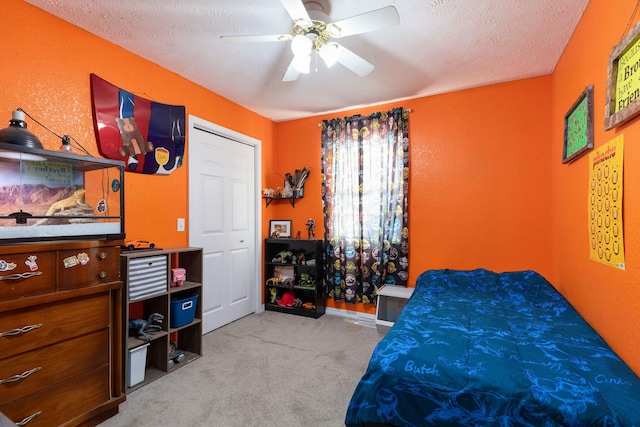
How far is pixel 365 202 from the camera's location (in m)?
3.40

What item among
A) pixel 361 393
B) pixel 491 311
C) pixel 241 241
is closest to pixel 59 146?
pixel 241 241

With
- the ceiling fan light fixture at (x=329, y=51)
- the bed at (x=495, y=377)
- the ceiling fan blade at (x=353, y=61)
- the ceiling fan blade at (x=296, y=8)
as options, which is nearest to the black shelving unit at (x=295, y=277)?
the bed at (x=495, y=377)

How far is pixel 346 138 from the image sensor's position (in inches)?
139

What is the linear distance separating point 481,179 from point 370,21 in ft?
6.67

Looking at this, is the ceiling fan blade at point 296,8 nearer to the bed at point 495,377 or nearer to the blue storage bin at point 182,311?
the bed at point 495,377

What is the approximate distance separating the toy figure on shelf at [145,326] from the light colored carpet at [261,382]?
1.15 ft

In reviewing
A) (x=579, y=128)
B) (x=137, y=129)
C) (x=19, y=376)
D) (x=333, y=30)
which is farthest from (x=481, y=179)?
(x=19, y=376)

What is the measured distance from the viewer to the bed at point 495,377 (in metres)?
1.02

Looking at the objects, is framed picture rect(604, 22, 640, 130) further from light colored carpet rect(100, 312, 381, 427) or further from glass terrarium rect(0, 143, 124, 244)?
glass terrarium rect(0, 143, 124, 244)

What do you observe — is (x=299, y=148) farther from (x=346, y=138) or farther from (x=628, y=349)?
(x=628, y=349)

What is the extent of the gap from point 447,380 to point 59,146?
2569 mm

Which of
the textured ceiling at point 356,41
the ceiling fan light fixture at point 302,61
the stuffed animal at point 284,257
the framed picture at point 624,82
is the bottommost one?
the stuffed animal at point 284,257

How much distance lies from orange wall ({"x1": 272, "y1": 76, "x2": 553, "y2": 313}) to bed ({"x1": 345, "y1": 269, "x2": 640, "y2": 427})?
1.14m

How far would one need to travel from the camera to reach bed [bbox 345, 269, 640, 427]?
40.3 inches
